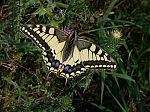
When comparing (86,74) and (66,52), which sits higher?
(66,52)

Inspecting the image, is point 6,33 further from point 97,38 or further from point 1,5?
point 97,38

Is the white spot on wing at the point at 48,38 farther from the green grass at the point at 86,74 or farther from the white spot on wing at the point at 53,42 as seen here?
the green grass at the point at 86,74

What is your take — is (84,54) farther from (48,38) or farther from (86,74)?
(48,38)

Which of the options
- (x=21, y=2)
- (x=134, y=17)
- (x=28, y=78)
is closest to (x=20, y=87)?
(x=28, y=78)

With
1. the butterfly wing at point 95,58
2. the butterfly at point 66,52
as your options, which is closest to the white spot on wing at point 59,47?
the butterfly at point 66,52

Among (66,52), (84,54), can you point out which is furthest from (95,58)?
(66,52)

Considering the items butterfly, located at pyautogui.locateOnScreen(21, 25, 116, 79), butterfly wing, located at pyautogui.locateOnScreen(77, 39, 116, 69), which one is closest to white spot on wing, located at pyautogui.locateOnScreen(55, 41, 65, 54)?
butterfly, located at pyautogui.locateOnScreen(21, 25, 116, 79)
